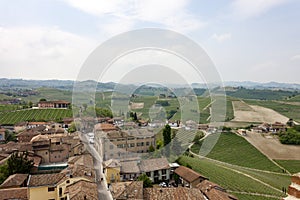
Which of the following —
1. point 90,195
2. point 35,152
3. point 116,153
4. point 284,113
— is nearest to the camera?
point 90,195

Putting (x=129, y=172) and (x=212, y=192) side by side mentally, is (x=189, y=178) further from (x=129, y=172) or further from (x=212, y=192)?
(x=129, y=172)

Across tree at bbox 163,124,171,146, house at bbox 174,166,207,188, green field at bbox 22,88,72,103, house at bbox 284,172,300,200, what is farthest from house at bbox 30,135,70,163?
green field at bbox 22,88,72,103

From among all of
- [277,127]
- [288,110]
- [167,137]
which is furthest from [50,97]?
[288,110]

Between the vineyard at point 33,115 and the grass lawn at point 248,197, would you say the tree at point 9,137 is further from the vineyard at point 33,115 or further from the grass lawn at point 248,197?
the grass lawn at point 248,197

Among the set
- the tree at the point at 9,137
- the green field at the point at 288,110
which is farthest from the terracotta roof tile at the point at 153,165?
the green field at the point at 288,110

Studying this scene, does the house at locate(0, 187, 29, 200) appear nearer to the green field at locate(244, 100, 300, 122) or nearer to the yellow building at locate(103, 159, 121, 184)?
the yellow building at locate(103, 159, 121, 184)

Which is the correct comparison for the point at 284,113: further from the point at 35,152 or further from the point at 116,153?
the point at 35,152

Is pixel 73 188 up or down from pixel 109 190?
up

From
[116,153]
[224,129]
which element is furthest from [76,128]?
[224,129]
